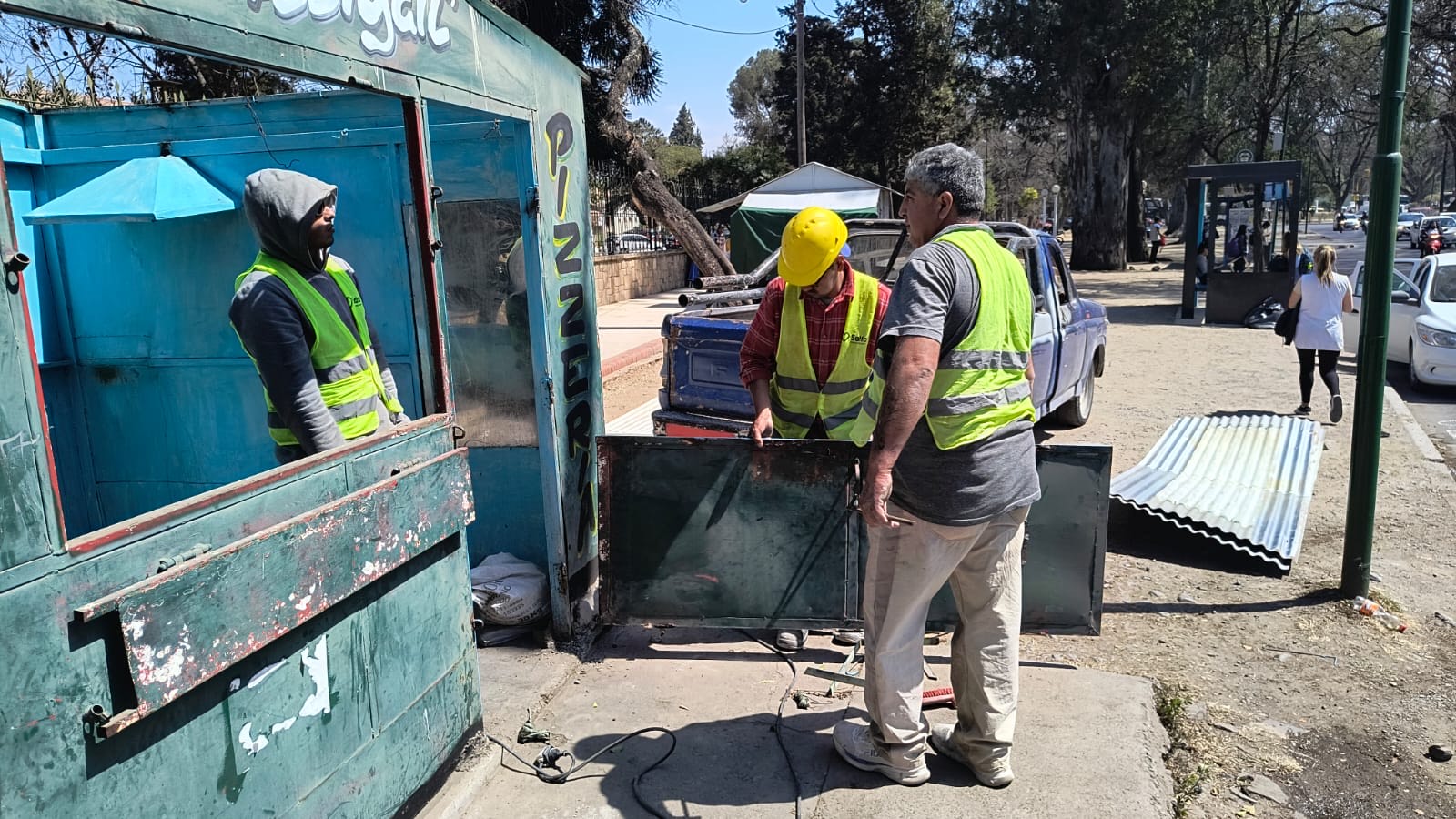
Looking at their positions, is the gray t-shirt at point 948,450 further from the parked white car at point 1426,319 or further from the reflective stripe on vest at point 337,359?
the parked white car at point 1426,319

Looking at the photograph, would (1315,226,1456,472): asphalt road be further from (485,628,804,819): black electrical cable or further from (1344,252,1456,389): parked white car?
(485,628,804,819): black electrical cable

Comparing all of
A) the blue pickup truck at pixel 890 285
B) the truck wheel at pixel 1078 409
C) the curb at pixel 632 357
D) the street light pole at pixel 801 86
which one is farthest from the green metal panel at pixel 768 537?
the street light pole at pixel 801 86

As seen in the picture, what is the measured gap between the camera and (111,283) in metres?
4.47

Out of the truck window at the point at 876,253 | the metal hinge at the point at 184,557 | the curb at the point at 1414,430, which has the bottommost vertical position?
the curb at the point at 1414,430

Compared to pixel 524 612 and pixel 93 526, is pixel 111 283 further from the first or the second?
pixel 524 612

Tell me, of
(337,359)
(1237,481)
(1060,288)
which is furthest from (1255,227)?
(337,359)

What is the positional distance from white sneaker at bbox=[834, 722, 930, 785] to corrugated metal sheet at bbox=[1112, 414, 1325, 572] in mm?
3041

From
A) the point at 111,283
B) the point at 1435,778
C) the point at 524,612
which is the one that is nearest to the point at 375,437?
the point at 524,612

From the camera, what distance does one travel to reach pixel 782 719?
3822 mm

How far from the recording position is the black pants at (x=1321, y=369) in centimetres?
911

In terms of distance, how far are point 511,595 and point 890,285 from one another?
419 cm

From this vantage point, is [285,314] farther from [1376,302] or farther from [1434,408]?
[1434,408]

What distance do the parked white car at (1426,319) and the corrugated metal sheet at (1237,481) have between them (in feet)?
12.9

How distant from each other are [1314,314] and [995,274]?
303 inches
